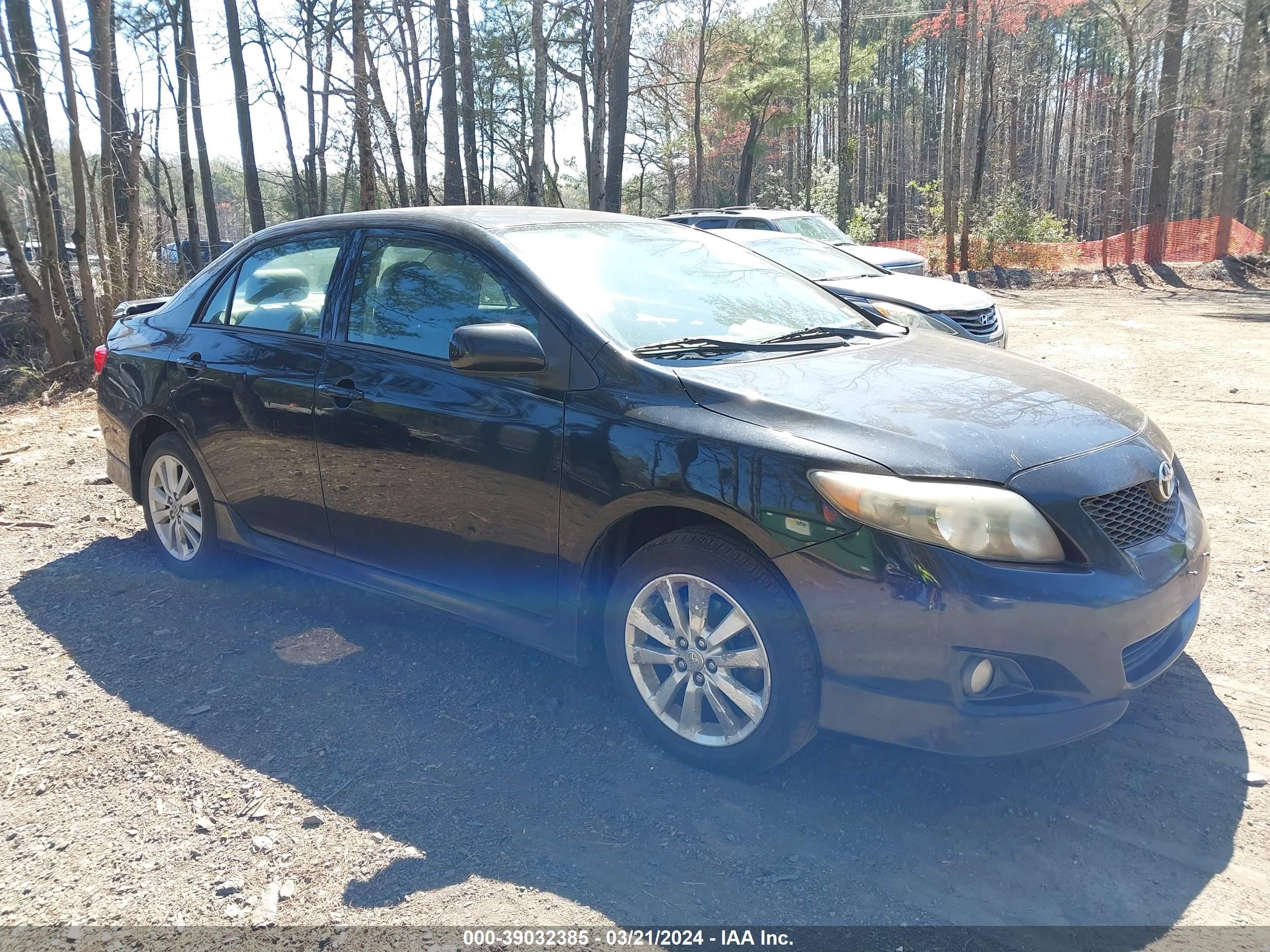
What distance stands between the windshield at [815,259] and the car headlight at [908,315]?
1205 mm

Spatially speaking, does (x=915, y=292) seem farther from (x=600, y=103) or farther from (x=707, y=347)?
(x=600, y=103)

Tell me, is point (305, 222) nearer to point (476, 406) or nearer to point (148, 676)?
point (476, 406)

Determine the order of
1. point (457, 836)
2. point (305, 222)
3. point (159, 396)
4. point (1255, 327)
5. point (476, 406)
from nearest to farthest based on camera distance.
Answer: point (457, 836) → point (476, 406) → point (305, 222) → point (159, 396) → point (1255, 327)

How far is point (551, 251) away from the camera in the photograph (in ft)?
11.7

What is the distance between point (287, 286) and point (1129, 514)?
11.8ft

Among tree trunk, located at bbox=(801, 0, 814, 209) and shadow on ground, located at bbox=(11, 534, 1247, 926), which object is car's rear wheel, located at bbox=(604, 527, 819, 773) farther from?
tree trunk, located at bbox=(801, 0, 814, 209)

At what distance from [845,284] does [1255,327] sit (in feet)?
30.3

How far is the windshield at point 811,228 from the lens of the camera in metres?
14.2

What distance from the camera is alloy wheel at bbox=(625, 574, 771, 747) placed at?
2.82m

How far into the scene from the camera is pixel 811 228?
1456cm

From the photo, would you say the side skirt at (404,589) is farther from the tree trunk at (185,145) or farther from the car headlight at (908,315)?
the tree trunk at (185,145)

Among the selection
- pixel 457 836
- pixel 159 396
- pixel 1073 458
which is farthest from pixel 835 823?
pixel 159 396

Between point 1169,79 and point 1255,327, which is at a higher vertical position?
point 1169,79

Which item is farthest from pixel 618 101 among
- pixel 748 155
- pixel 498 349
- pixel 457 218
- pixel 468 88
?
pixel 498 349
